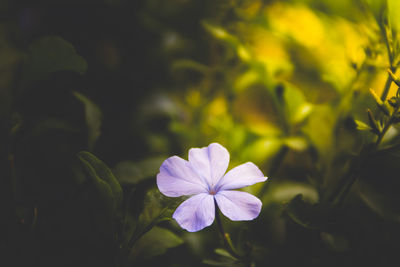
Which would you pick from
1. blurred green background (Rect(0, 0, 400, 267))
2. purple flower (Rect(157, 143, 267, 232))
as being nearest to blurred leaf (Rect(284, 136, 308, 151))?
blurred green background (Rect(0, 0, 400, 267))

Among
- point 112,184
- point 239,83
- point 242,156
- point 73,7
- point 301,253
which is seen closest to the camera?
point 112,184

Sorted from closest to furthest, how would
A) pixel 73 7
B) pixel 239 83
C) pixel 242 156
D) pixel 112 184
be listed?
pixel 112 184 → pixel 242 156 → pixel 239 83 → pixel 73 7

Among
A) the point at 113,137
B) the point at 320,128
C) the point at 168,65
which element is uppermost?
the point at 320,128

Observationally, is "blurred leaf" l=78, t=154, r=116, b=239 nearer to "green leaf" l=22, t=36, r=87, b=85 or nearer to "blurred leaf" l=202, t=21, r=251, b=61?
"green leaf" l=22, t=36, r=87, b=85

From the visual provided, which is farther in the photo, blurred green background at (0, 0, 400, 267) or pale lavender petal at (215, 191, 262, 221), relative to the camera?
blurred green background at (0, 0, 400, 267)

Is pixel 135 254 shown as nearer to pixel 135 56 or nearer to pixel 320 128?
pixel 320 128

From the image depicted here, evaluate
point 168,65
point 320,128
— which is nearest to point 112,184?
point 320,128
